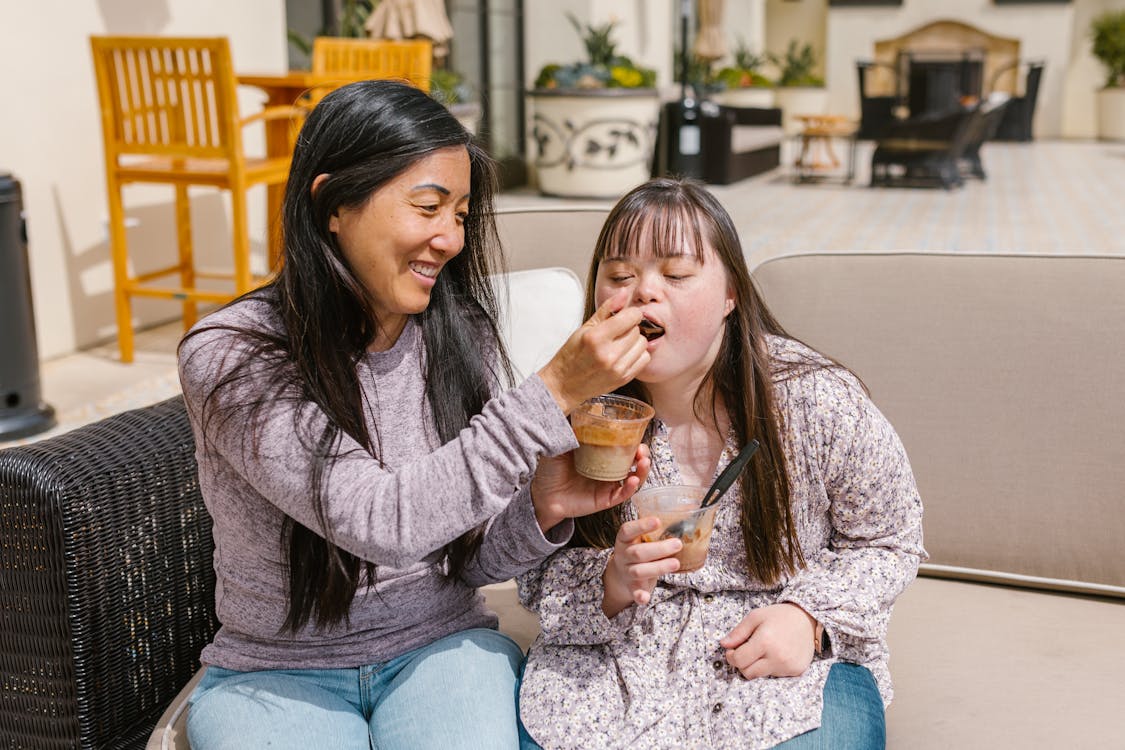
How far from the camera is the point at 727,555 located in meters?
1.62

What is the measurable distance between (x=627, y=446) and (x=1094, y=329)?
1054 millimetres

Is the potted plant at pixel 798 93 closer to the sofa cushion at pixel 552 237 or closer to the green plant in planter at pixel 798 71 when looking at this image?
the green plant in planter at pixel 798 71

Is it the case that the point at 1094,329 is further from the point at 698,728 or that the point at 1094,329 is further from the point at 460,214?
the point at 460,214

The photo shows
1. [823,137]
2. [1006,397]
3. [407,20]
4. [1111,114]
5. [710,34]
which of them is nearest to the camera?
[1006,397]

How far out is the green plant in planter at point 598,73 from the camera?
9.47 meters

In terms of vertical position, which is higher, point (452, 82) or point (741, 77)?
point (741, 77)

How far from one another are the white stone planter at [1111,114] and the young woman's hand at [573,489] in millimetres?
20013

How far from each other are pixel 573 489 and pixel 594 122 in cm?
838

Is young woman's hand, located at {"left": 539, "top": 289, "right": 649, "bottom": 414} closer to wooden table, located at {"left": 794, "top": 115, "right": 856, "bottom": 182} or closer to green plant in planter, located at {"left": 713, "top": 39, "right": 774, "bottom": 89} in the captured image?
wooden table, located at {"left": 794, "top": 115, "right": 856, "bottom": 182}

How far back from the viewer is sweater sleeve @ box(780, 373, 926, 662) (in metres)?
1.54

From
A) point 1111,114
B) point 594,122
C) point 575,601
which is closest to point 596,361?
point 575,601

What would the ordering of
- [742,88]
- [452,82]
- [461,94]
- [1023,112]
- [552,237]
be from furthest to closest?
[1023,112], [742,88], [452,82], [461,94], [552,237]

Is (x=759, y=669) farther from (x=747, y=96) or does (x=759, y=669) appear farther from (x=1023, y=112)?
(x=1023, y=112)

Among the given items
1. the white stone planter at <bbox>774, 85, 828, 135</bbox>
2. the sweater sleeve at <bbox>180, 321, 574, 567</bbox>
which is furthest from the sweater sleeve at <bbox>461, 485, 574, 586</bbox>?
the white stone planter at <bbox>774, 85, 828, 135</bbox>
